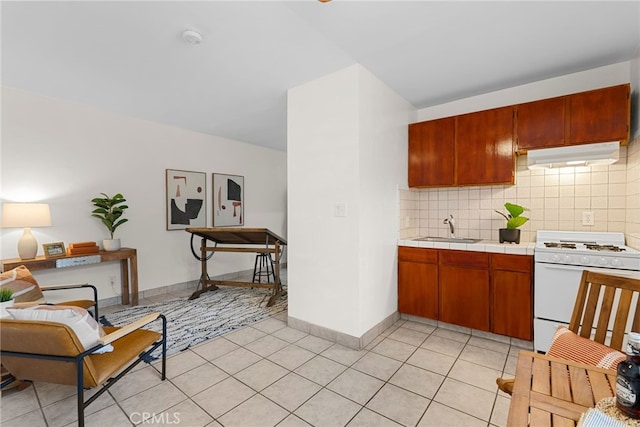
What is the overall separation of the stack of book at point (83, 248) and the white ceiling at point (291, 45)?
1.68m

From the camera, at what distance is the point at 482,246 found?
2688 mm

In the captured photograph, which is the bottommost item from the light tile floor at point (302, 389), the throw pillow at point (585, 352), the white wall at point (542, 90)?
the light tile floor at point (302, 389)

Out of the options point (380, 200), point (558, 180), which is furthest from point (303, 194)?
point (558, 180)

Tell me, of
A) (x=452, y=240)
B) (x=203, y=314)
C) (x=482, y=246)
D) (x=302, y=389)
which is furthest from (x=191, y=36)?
(x=452, y=240)

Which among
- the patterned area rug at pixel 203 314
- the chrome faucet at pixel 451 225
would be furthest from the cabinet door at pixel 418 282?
the patterned area rug at pixel 203 314

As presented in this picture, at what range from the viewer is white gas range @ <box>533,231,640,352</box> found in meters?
2.15

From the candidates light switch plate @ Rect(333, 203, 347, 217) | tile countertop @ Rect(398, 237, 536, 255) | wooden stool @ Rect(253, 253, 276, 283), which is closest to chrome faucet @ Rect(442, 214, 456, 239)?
tile countertop @ Rect(398, 237, 536, 255)

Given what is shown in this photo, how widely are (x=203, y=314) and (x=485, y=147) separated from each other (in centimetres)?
367

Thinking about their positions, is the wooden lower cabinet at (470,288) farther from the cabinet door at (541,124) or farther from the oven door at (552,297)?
the cabinet door at (541,124)

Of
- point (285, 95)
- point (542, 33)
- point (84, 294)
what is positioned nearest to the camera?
point (542, 33)

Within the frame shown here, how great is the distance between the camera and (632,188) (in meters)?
2.38

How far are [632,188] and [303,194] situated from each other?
9.34 ft

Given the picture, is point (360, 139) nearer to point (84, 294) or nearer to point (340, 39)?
point (340, 39)

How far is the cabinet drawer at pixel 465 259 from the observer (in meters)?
2.70
